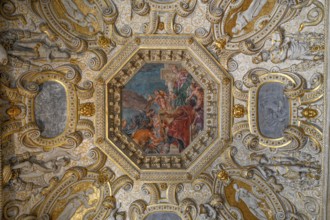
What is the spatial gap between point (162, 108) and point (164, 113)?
0.14m

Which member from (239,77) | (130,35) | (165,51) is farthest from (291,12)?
(130,35)

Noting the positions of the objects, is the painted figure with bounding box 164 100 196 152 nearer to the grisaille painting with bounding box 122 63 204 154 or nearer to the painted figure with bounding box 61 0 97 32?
the grisaille painting with bounding box 122 63 204 154

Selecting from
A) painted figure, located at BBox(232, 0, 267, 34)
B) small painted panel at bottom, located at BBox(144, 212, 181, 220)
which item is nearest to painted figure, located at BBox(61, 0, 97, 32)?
painted figure, located at BBox(232, 0, 267, 34)

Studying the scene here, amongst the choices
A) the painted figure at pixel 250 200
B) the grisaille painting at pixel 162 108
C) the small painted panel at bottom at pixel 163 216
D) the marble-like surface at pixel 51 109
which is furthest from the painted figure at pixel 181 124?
the marble-like surface at pixel 51 109

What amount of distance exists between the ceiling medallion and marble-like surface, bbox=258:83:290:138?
81cm

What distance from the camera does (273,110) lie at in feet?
26.3

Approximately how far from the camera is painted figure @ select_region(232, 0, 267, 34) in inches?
304

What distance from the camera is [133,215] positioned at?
809 centimetres

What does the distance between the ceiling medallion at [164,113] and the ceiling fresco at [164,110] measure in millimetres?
26

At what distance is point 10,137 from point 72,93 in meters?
1.73

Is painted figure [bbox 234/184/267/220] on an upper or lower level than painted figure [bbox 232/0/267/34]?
lower

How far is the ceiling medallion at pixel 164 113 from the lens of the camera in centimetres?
805

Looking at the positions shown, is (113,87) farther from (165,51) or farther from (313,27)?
(313,27)

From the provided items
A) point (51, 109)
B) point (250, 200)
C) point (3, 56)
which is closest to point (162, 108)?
point (51, 109)
